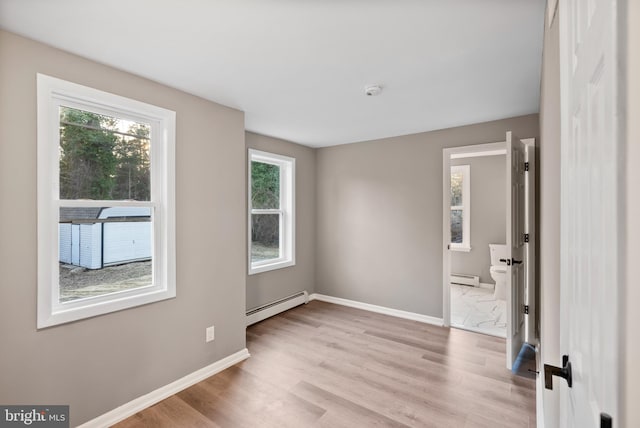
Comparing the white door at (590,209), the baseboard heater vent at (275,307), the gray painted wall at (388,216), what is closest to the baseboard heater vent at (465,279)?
the gray painted wall at (388,216)

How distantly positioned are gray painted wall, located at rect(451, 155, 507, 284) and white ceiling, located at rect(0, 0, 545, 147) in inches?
97.4

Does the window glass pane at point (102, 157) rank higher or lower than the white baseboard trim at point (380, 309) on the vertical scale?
higher

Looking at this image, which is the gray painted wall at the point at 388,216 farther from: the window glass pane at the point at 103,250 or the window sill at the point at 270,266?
the window glass pane at the point at 103,250

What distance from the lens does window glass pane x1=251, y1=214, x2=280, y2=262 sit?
13.0 feet

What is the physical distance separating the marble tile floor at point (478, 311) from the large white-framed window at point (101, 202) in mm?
3387

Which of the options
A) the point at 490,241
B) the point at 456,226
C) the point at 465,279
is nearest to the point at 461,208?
the point at 456,226

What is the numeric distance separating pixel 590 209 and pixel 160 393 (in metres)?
2.76

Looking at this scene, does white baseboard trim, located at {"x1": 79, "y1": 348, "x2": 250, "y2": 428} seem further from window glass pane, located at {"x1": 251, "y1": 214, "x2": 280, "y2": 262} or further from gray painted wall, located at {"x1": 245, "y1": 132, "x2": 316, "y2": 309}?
window glass pane, located at {"x1": 251, "y1": 214, "x2": 280, "y2": 262}

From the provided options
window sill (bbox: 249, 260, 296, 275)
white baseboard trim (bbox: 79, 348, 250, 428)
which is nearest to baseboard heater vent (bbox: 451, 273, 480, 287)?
window sill (bbox: 249, 260, 296, 275)

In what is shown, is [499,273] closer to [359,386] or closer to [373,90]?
[359,386]

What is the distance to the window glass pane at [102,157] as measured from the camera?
1929mm

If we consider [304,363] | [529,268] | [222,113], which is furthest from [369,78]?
[304,363]

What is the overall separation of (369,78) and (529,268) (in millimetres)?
2321

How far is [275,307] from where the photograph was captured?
13.2 feet
